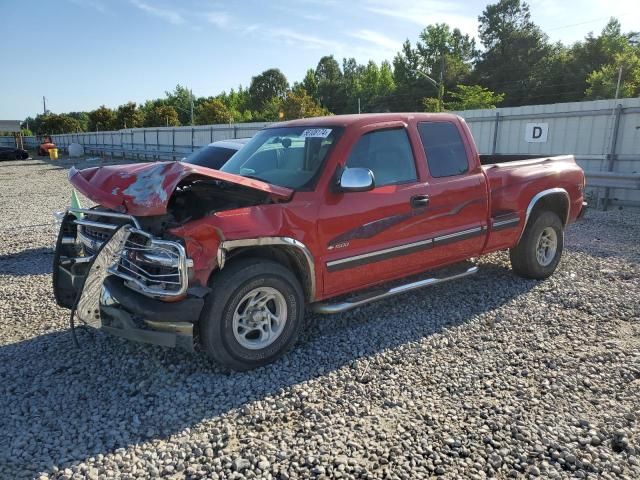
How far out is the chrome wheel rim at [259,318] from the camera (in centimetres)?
375

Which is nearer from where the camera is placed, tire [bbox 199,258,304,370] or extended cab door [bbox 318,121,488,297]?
tire [bbox 199,258,304,370]

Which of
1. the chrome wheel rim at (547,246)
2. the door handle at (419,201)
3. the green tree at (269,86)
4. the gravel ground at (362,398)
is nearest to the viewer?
the gravel ground at (362,398)

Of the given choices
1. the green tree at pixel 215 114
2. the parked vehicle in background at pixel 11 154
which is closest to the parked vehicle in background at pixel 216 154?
the parked vehicle in background at pixel 11 154

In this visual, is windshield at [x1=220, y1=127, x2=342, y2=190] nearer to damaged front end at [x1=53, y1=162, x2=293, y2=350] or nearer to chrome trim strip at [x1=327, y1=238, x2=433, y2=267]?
damaged front end at [x1=53, y1=162, x2=293, y2=350]

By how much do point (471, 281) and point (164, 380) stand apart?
3743 millimetres

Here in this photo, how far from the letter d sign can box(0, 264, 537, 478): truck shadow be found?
30.5 ft

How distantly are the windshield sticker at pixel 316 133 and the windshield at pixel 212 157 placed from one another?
394 cm

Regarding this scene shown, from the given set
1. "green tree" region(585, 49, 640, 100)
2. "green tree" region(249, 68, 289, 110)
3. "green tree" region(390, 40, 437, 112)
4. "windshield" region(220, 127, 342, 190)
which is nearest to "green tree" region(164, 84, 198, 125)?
"green tree" region(249, 68, 289, 110)

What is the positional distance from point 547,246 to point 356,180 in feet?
10.9

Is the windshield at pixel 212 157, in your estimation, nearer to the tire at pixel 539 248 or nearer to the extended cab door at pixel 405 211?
the extended cab door at pixel 405 211

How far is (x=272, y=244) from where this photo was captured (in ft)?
12.4

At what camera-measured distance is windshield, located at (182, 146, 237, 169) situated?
841cm

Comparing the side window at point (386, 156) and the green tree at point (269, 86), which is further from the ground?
the green tree at point (269, 86)

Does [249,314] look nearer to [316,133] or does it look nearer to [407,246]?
[407,246]
